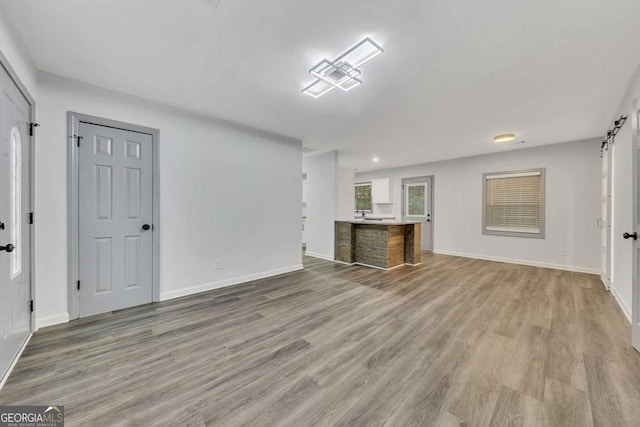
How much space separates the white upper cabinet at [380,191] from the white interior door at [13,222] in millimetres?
7118

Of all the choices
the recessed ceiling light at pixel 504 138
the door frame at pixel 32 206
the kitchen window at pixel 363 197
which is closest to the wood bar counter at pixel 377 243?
the recessed ceiling light at pixel 504 138

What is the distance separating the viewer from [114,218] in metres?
2.84

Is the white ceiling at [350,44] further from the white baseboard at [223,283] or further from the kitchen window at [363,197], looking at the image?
the kitchen window at [363,197]

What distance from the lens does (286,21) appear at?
1.75 meters

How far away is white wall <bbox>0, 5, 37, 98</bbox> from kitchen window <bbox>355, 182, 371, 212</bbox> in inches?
290

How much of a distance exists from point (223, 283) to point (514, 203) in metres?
6.29

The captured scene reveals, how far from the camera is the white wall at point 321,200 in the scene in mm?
5605

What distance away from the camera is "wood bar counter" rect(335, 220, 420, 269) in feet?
16.2

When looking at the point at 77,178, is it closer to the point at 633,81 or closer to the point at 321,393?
the point at 321,393

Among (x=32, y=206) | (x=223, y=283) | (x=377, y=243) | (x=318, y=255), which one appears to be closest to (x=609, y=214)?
(x=377, y=243)

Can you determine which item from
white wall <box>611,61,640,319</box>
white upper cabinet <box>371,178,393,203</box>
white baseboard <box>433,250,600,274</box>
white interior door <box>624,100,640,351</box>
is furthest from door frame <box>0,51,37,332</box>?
white baseboard <box>433,250,600,274</box>

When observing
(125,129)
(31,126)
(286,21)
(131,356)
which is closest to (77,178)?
(31,126)

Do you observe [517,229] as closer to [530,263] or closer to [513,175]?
[530,263]

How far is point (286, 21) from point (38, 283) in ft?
11.0
